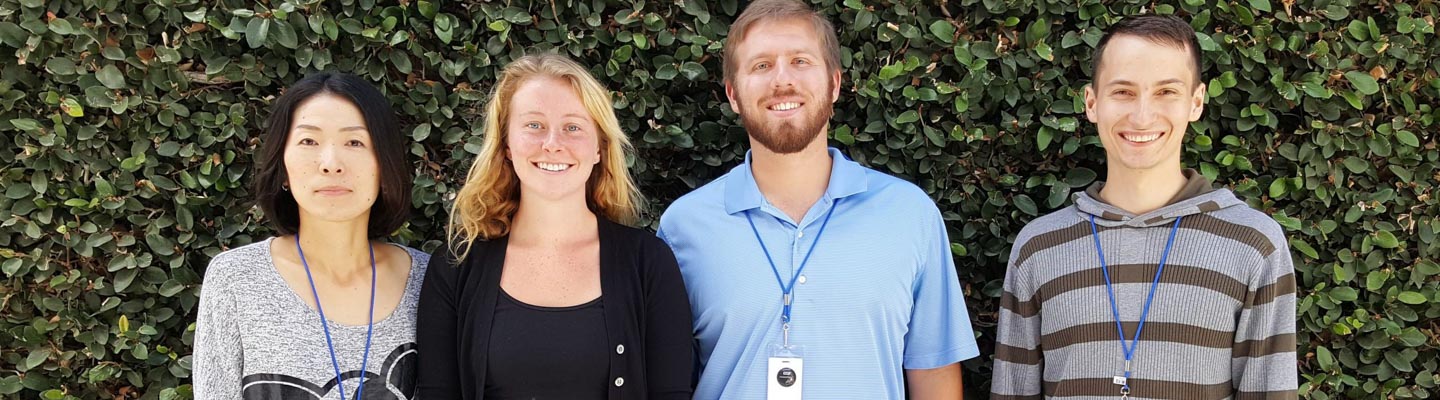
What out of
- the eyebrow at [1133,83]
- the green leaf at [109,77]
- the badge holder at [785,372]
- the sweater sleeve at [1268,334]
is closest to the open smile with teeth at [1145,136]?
A: the eyebrow at [1133,83]

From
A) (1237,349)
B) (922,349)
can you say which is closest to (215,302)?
(922,349)

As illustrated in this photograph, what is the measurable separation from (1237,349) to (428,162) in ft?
7.65

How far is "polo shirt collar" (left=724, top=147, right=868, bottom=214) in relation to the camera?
8.57ft

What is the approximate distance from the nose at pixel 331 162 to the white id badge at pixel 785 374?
1.17 metres

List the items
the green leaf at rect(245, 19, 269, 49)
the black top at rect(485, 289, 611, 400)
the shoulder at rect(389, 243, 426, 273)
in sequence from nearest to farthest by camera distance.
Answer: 1. the black top at rect(485, 289, 611, 400)
2. the shoulder at rect(389, 243, 426, 273)
3. the green leaf at rect(245, 19, 269, 49)

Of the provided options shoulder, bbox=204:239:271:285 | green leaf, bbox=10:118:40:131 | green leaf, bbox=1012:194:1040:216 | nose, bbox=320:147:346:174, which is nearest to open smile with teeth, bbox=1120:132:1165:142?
green leaf, bbox=1012:194:1040:216

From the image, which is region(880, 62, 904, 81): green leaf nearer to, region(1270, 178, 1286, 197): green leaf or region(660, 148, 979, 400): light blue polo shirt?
region(660, 148, 979, 400): light blue polo shirt

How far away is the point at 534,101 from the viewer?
2.47m

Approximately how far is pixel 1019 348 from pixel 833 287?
23.1 inches

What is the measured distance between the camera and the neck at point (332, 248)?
98.7 inches

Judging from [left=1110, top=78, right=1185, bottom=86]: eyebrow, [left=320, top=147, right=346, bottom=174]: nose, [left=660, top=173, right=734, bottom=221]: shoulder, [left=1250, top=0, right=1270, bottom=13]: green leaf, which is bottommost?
[left=660, top=173, right=734, bottom=221]: shoulder

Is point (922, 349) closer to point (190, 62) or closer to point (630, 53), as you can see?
point (630, 53)

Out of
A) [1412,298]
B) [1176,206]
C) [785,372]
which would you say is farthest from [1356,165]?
[785,372]

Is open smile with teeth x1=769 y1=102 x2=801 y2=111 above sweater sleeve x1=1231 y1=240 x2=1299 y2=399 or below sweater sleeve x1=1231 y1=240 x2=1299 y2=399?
above
